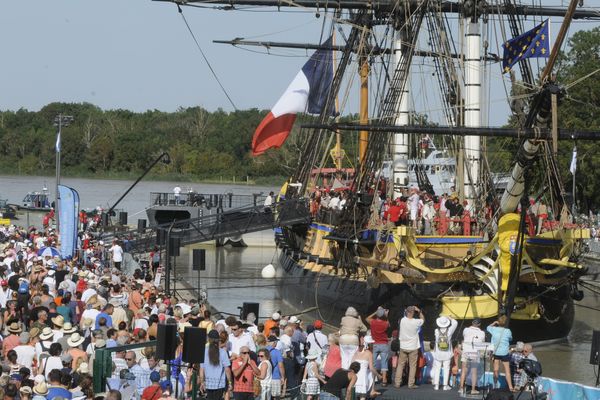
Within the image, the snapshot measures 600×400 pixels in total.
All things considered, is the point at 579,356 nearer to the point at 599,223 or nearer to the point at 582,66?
the point at 599,223

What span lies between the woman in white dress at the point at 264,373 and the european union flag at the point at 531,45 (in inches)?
384

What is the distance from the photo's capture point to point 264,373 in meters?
16.0

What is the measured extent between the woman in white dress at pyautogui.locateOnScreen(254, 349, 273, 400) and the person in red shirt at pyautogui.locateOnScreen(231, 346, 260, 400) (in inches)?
3.6

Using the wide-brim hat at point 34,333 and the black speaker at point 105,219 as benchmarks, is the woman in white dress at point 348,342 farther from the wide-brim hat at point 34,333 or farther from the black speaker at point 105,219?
the black speaker at point 105,219

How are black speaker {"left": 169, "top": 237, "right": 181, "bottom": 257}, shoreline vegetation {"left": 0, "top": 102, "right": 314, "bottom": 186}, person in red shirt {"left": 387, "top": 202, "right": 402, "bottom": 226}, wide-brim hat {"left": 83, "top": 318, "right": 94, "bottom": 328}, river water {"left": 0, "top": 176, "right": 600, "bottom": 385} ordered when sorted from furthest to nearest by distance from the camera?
shoreline vegetation {"left": 0, "top": 102, "right": 314, "bottom": 186}, black speaker {"left": 169, "top": 237, "right": 181, "bottom": 257}, person in red shirt {"left": 387, "top": 202, "right": 402, "bottom": 226}, river water {"left": 0, "top": 176, "right": 600, "bottom": 385}, wide-brim hat {"left": 83, "top": 318, "right": 94, "bottom": 328}

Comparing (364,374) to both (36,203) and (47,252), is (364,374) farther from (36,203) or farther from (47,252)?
(36,203)

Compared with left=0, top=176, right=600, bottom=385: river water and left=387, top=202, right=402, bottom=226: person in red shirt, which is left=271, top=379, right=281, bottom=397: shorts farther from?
left=387, top=202, right=402, bottom=226: person in red shirt

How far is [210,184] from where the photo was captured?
124m

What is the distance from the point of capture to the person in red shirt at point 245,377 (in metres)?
15.9

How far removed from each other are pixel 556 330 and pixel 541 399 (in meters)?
10.6

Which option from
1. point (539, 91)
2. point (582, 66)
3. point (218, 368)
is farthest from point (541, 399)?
point (582, 66)

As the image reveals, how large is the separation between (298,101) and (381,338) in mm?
23443

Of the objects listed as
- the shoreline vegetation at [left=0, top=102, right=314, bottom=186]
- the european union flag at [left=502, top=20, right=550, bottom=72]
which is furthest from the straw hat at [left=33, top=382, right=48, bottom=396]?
the shoreline vegetation at [left=0, top=102, right=314, bottom=186]

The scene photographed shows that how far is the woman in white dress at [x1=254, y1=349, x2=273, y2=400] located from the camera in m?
16.0
